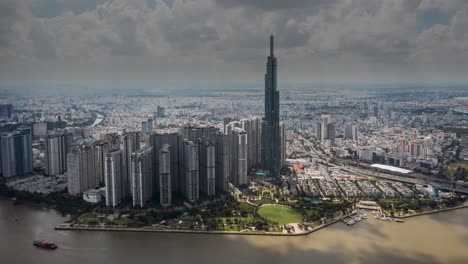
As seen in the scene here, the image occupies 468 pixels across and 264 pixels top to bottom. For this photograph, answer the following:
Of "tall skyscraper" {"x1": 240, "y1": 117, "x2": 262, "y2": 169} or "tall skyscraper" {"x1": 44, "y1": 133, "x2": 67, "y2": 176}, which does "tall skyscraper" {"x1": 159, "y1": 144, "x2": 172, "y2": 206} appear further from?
"tall skyscraper" {"x1": 44, "y1": 133, "x2": 67, "y2": 176}

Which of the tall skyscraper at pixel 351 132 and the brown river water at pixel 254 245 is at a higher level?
the tall skyscraper at pixel 351 132

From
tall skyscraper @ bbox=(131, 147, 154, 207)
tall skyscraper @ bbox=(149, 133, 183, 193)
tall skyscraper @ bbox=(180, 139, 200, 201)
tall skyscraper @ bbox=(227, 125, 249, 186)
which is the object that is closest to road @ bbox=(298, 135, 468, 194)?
tall skyscraper @ bbox=(227, 125, 249, 186)

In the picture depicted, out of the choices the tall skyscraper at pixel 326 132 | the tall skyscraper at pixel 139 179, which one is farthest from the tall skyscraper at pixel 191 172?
the tall skyscraper at pixel 326 132

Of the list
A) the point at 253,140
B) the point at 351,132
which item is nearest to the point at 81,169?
the point at 253,140

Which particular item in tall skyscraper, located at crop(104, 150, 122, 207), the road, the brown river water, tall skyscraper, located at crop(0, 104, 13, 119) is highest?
tall skyscraper, located at crop(0, 104, 13, 119)

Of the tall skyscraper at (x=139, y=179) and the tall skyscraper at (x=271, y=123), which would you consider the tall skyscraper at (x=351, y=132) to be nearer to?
the tall skyscraper at (x=271, y=123)

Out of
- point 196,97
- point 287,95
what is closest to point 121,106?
point 196,97
